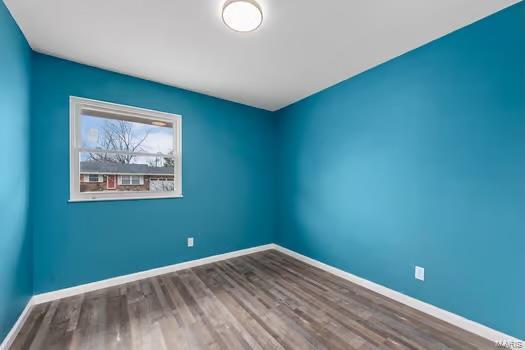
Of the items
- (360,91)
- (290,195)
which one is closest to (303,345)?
(290,195)

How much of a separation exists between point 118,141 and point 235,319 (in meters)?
2.45

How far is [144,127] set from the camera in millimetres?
2863

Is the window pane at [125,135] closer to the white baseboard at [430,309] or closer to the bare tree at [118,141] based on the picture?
the bare tree at [118,141]

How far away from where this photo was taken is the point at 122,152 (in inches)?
104

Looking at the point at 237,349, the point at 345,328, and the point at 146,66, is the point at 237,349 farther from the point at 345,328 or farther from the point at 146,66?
the point at 146,66

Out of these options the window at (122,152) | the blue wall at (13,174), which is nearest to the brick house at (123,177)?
the window at (122,152)

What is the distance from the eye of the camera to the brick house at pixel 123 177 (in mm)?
2461

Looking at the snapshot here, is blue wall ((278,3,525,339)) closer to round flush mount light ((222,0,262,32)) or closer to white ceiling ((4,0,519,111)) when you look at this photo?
white ceiling ((4,0,519,111))

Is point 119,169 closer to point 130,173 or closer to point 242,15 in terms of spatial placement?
point 130,173

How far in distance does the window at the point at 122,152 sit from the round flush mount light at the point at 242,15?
5.46ft

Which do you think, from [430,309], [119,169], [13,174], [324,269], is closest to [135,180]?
[119,169]

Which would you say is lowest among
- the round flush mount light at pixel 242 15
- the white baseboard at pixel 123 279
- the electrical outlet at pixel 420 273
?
the white baseboard at pixel 123 279

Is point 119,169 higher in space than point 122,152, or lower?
lower

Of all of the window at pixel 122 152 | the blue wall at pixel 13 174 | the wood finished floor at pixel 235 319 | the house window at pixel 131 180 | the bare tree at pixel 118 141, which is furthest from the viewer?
the house window at pixel 131 180
